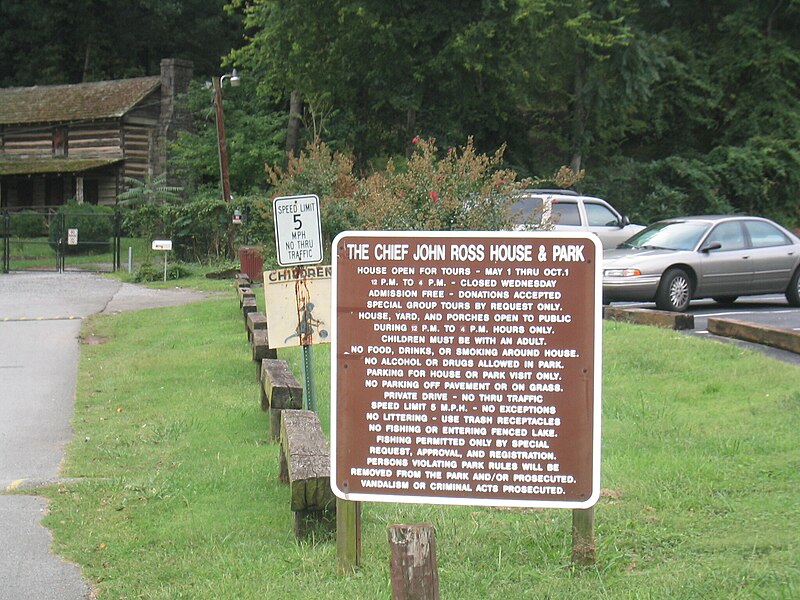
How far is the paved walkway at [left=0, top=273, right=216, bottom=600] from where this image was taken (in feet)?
19.0

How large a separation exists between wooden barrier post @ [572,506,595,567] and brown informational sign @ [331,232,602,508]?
0.43m

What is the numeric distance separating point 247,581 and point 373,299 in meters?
1.55

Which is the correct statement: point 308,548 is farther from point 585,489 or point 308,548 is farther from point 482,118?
point 482,118

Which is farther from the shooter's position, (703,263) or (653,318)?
(703,263)

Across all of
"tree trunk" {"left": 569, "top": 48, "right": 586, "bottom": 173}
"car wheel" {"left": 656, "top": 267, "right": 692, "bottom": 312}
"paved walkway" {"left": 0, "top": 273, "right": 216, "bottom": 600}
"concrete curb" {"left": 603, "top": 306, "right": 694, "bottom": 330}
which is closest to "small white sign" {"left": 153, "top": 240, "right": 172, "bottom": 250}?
"paved walkway" {"left": 0, "top": 273, "right": 216, "bottom": 600}

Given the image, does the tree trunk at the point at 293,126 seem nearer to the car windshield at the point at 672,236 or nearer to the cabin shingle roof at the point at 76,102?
the cabin shingle roof at the point at 76,102

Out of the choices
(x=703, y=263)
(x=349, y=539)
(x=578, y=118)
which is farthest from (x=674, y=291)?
(x=578, y=118)

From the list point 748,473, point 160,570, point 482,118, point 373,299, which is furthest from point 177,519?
point 482,118

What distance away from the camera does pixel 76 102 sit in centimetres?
4791

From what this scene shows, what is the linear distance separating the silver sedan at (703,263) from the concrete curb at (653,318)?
5.71ft

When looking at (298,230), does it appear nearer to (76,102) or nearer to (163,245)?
(163,245)

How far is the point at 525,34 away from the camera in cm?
3234

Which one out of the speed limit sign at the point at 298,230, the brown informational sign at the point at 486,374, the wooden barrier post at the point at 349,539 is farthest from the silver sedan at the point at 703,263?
the brown informational sign at the point at 486,374

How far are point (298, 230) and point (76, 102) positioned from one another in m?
42.4
